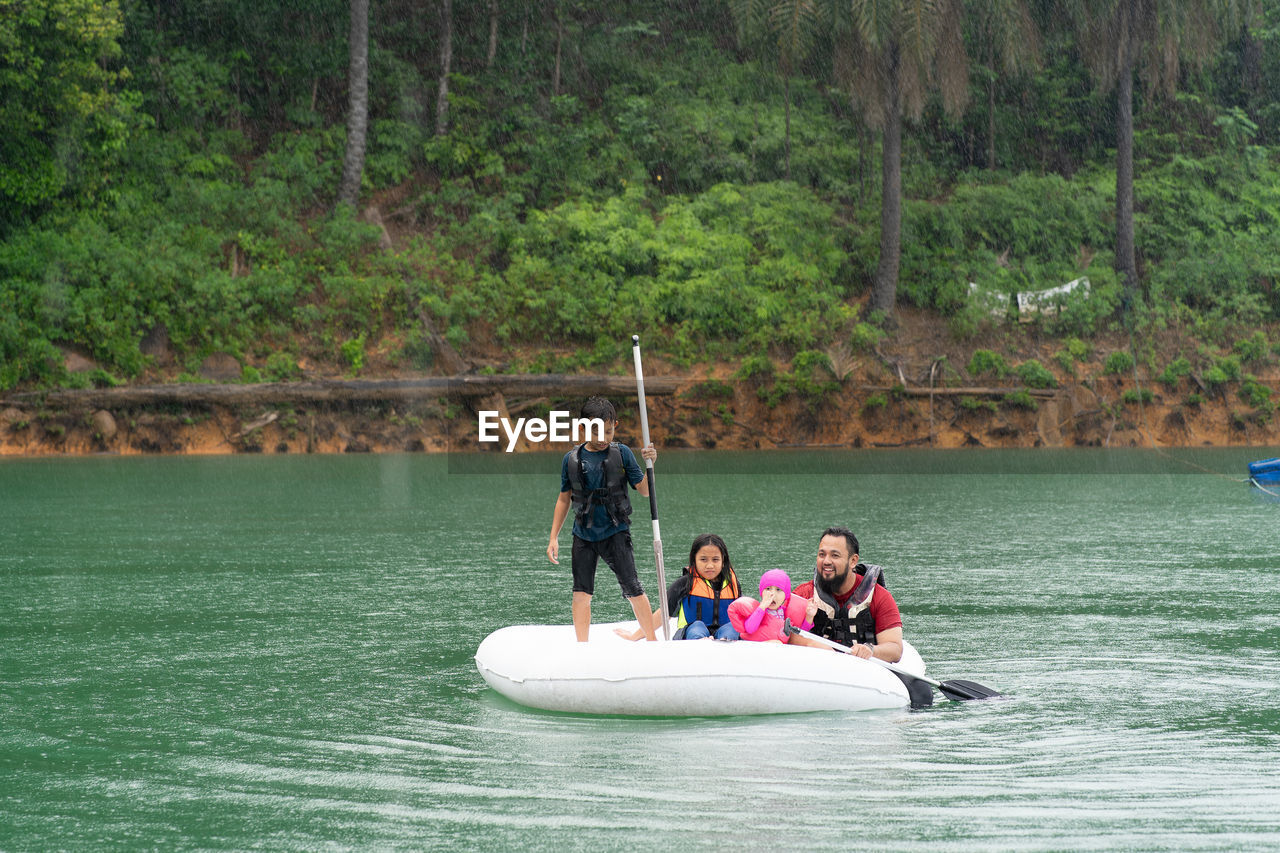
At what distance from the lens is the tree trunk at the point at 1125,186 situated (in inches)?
1403

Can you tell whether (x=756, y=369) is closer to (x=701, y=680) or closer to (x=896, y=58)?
(x=896, y=58)

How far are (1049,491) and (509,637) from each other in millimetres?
15493

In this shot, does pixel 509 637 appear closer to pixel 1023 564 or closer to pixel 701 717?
pixel 701 717

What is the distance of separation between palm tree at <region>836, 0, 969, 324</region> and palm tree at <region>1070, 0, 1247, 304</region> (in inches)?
137

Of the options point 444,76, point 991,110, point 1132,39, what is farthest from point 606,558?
point 991,110

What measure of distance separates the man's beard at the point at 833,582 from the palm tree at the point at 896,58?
2563 cm

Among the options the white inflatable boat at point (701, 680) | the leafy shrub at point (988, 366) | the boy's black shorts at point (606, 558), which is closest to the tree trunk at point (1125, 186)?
the leafy shrub at point (988, 366)

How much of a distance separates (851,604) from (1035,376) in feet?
92.6

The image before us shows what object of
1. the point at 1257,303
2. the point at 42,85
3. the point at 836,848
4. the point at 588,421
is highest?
the point at 42,85

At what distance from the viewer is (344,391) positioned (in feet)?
110

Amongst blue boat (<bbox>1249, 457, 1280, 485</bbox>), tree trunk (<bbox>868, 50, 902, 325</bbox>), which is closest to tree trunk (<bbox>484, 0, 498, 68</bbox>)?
tree trunk (<bbox>868, 50, 902, 325</bbox>)

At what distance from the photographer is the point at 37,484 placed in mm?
23281

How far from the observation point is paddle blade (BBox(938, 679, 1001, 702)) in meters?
7.79

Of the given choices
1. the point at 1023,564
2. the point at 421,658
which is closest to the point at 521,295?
the point at 1023,564
